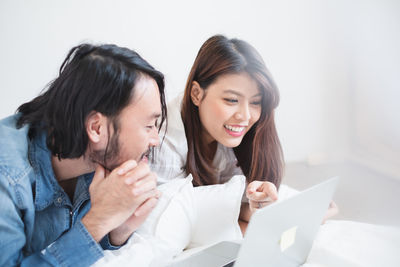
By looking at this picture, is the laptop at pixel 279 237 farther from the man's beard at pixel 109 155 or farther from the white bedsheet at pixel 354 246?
the man's beard at pixel 109 155

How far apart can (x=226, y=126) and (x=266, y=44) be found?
0.81ft

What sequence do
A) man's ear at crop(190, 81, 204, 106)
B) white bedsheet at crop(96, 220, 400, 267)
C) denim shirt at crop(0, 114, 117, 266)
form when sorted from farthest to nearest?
man's ear at crop(190, 81, 204, 106)
white bedsheet at crop(96, 220, 400, 267)
denim shirt at crop(0, 114, 117, 266)

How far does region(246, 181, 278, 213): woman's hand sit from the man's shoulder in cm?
47

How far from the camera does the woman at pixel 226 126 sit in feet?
2.63

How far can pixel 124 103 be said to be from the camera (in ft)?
2.12

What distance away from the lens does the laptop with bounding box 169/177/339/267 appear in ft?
2.04

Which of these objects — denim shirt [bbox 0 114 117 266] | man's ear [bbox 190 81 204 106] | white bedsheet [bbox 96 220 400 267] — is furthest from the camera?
man's ear [bbox 190 81 204 106]

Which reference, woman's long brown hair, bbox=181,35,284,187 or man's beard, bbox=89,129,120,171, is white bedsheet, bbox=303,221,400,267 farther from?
man's beard, bbox=89,129,120,171

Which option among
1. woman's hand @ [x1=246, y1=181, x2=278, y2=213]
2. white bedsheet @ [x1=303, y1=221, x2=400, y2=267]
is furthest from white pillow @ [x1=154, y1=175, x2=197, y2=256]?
white bedsheet @ [x1=303, y1=221, x2=400, y2=267]

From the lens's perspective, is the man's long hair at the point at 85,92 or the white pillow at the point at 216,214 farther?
the white pillow at the point at 216,214

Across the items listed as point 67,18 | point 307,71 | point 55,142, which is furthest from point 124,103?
point 307,71

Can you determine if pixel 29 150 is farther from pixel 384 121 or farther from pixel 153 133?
pixel 384 121

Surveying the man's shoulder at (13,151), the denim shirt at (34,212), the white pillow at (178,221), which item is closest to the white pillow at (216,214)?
the white pillow at (178,221)

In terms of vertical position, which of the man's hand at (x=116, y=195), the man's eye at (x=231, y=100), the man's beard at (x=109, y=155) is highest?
the man's eye at (x=231, y=100)
